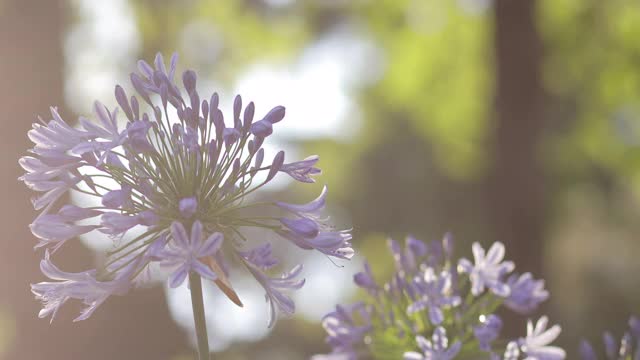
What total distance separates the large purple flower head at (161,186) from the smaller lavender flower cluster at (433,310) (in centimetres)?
37

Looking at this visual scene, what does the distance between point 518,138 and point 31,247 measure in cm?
632

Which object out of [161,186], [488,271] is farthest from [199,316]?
[488,271]

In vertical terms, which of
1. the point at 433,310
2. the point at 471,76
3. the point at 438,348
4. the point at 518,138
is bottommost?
the point at 438,348

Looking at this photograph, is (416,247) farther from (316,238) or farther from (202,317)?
(202,317)

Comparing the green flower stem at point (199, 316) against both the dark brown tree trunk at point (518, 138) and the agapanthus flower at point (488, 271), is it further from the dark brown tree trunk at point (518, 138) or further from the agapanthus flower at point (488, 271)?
the dark brown tree trunk at point (518, 138)

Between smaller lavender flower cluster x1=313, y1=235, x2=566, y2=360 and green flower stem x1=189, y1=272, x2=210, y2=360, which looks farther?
smaller lavender flower cluster x1=313, y1=235, x2=566, y2=360

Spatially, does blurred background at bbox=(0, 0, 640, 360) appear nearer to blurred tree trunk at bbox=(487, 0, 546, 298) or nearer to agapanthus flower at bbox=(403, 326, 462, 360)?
blurred tree trunk at bbox=(487, 0, 546, 298)

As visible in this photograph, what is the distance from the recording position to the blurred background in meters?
11.6

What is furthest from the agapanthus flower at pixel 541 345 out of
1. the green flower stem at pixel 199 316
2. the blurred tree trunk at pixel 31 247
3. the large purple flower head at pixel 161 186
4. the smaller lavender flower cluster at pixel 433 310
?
the blurred tree trunk at pixel 31 247

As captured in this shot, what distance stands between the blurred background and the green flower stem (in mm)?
7742

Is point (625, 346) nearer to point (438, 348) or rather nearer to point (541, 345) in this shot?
point (541, 345)

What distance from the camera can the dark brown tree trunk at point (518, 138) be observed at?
11.8m

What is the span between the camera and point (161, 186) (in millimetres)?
3205

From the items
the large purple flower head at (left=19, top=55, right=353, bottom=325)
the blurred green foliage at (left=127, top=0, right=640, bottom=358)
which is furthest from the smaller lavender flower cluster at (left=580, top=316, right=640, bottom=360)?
the blurred green foliage at (left=127, top=0, right=640, bottom=358)
